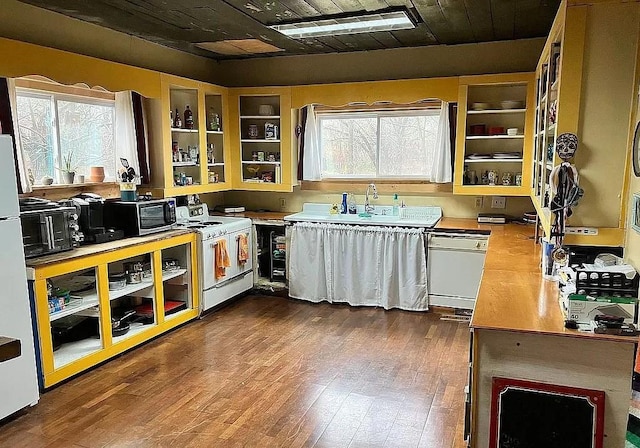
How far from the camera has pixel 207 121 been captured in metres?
5.43

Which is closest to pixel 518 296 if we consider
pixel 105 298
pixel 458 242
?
pixel 458 242

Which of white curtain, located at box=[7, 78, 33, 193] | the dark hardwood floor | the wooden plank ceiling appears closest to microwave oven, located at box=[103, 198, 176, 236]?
white curtain, located at box=[7, 78, 33, 193]

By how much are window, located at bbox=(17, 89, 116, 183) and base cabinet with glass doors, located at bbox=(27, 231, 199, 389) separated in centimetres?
85

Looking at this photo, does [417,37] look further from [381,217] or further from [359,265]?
[359,265]

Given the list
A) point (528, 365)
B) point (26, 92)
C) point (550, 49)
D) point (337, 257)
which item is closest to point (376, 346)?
point (337, 257)

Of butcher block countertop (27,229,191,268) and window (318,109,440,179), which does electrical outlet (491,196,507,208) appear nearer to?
window (318,109,440,179)

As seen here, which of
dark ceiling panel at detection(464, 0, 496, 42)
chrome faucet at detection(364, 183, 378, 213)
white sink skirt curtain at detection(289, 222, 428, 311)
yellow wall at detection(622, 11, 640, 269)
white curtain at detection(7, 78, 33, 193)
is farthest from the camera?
chrome faucet at detection(364, 183, 378, 213)

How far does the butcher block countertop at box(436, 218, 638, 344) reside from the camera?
2.10 metres

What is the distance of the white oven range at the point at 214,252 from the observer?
4.56m

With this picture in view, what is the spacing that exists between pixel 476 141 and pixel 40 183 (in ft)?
12.8

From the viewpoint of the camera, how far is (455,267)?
15.0ft

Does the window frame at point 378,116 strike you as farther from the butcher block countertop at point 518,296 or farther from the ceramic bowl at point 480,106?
the butcher block countertop at point 518,296

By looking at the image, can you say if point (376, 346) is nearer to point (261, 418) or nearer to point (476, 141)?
point (261, 418)

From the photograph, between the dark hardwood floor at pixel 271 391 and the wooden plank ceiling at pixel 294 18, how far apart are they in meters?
2.55
